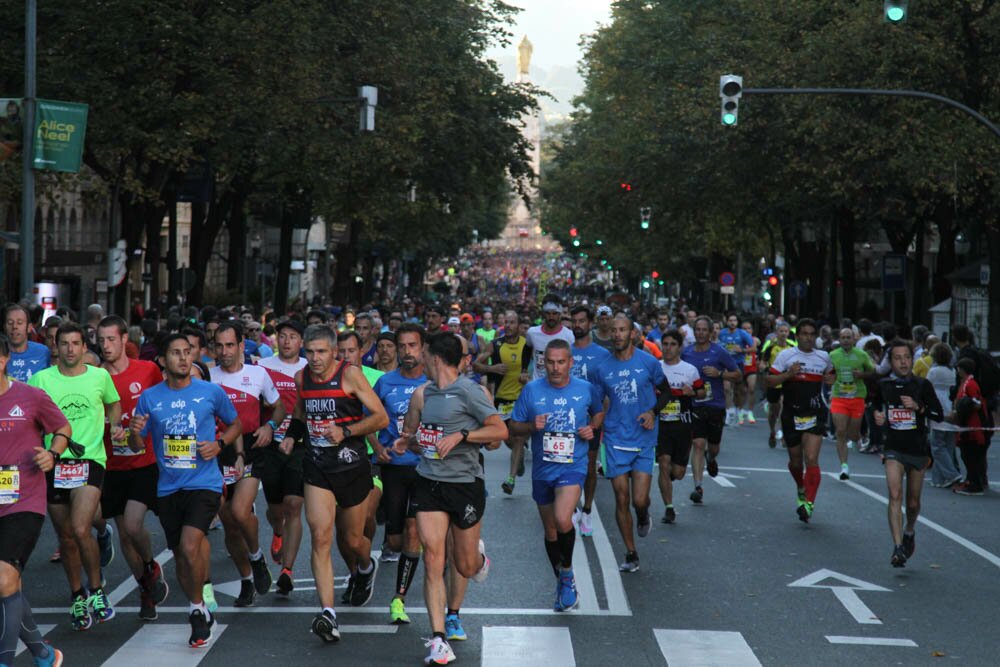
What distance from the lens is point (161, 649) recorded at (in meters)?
9.53

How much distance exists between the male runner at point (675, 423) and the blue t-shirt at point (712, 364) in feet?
2.11

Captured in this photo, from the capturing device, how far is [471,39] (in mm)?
53688

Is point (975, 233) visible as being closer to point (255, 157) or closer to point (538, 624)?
point (255, 157)

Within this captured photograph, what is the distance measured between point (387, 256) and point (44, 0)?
5195 cm

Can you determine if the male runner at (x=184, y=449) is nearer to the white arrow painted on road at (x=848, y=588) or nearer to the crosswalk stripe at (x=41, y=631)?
the crosswalk stripe at (x=41, y=631)

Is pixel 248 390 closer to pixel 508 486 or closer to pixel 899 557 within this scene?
pixel 899 557

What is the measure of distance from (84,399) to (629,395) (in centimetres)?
453

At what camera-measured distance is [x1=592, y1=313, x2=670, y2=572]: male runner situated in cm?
1276

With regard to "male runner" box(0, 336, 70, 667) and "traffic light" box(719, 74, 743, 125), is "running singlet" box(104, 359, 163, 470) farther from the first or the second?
"traffic light" box(719, 74, 743, 125)

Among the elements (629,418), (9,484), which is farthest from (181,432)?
(629,418)

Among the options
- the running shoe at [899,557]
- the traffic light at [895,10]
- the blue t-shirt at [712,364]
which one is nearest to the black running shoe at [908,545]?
the running shoe at [899,557]

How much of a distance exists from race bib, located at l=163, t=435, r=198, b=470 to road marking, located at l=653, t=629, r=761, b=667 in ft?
9.40

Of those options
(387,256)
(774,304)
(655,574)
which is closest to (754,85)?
(774,304)

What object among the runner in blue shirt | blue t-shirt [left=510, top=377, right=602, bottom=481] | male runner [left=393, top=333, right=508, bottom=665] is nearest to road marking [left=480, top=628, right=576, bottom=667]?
male runner [left=393, top=333, right=508, bottom=665]
